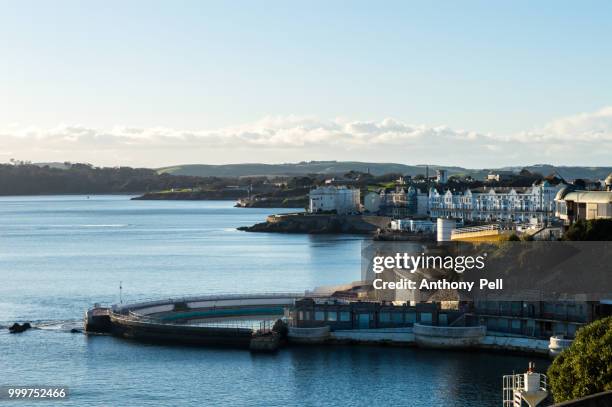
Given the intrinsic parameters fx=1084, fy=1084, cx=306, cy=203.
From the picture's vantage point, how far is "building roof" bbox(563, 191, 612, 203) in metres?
35.2

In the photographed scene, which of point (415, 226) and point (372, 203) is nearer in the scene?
point (415, 226)

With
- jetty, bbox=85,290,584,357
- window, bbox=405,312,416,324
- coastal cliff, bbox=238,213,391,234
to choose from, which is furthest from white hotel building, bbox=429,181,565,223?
window, bbox=405,312,416,324

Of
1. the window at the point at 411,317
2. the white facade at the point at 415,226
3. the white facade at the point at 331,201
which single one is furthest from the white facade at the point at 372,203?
the window at the point at 411,317

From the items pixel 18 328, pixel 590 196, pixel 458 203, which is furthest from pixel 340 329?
pixel 458 203

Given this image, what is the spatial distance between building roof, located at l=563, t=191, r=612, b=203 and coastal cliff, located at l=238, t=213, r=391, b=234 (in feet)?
185

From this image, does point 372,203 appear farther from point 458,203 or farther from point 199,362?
point 199,362

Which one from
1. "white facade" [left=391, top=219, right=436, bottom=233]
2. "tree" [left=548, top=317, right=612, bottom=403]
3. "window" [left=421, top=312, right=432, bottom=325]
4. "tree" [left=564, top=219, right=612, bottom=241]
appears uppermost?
"tree" [left=564, top=219, right=612, bottom=241]

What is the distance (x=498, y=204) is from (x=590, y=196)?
51539mm

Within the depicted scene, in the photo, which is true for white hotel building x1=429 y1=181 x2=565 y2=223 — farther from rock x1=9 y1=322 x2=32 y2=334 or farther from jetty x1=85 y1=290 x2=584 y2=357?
rock x1=9 y1=322 x2=32 y2=334

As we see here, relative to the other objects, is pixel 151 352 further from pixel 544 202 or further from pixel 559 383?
pixel 544 202

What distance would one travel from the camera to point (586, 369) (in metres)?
14.8

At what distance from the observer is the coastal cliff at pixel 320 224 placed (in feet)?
313

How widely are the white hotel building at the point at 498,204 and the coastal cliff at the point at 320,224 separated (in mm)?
5208

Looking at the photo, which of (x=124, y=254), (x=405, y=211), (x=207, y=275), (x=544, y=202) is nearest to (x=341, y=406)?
(x=207, y=275)
